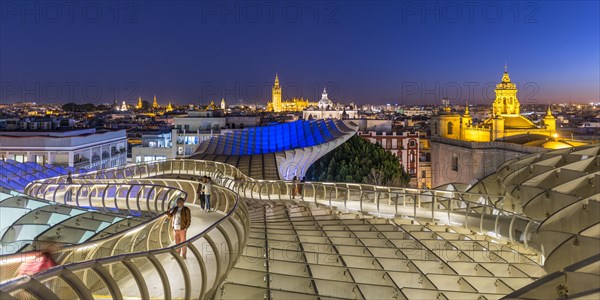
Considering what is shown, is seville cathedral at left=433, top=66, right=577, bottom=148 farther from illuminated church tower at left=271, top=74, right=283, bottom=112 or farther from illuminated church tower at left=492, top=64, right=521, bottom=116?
illuminated church tower at left=271, top=74, right=283, bottom=112

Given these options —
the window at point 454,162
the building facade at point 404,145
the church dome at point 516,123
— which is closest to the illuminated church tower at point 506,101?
the church dome at point 516,123

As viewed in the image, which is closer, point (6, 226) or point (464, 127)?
point (6, 226)

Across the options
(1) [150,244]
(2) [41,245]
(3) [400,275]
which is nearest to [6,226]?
(2) [41,245]

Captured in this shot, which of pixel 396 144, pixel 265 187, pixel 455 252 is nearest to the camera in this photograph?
pixel 455 252

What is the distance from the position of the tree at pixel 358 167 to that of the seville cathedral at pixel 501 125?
52.6 ft

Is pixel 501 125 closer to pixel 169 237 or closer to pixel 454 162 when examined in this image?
pixel 454 162

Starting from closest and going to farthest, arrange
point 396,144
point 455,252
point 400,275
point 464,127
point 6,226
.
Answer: point 400,275, point 6,226, point 455,252, point 464,127, point 396,144

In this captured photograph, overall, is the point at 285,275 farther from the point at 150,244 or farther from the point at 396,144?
the point at 396,144

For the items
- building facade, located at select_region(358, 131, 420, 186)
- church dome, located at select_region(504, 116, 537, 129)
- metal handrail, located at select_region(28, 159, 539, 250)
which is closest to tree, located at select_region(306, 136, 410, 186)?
metal handrail, located at select_region(28, 159, 539, 250)

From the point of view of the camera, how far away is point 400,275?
8.77 metres

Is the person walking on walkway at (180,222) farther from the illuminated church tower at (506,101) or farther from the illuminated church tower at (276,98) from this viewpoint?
the illuminated church tower at (276,98)

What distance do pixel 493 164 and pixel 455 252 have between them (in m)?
38.2

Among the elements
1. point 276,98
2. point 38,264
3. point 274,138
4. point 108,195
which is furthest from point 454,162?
point 276,98

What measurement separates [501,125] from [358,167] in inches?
1079
